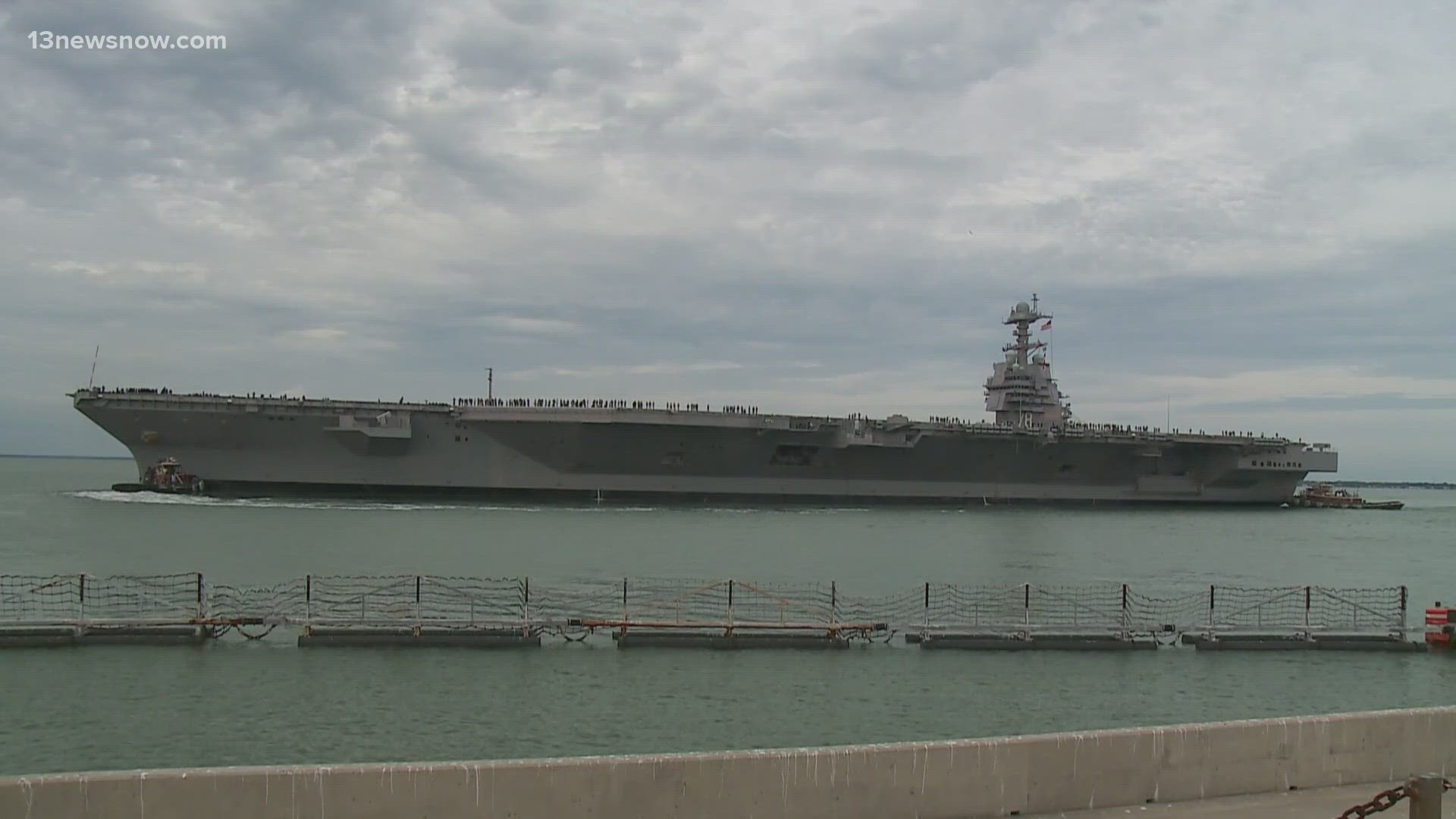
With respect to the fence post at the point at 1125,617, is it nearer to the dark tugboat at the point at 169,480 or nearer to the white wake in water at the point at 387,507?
the white wake in water at the point at 387,507

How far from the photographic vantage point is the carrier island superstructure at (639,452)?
34281 millimetres

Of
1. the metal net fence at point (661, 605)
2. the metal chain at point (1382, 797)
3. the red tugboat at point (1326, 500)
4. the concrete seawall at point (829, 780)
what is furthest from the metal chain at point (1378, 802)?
the red tugboat at point (1326, 500)

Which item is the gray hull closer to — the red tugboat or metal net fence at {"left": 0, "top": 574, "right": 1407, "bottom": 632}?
metal net fence at {"left": 0, "top": 574, "right": 1407, "bottom": 632}

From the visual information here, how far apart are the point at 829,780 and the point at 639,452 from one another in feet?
107

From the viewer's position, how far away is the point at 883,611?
15562mm

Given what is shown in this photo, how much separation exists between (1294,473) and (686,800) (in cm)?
4859

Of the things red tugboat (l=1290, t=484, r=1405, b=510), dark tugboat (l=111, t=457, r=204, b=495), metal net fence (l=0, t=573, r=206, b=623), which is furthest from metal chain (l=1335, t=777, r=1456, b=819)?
red tugboat (l=1290, t=484, r=1405, b=510)

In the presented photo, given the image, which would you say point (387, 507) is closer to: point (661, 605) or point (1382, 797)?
point (661, 605)

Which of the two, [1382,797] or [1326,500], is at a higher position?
[1382,797]

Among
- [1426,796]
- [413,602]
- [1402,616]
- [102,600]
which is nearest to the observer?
[1426,796]

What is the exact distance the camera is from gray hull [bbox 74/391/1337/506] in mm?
34250

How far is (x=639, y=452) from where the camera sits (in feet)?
122

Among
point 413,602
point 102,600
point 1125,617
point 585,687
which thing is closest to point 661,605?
point 413,602

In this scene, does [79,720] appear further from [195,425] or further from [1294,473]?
[1294,473]
